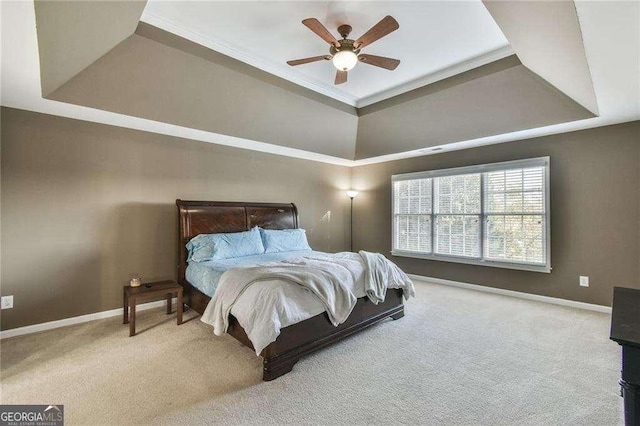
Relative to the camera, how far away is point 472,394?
2131mm

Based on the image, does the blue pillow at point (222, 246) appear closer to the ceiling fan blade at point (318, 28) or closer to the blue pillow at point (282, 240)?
the blue pillow at point (282, 240)

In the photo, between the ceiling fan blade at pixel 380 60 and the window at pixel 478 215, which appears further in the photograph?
the window at pixel 478 215

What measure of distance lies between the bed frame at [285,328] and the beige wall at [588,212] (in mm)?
2423

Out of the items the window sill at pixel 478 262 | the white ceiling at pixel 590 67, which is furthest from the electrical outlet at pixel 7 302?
the window sill at pixel 478 262

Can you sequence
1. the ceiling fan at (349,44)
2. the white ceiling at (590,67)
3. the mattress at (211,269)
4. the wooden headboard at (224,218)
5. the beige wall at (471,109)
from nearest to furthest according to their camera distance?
1. the white ceiling at (590,67)
2. the ceiling fan at (349,44)
3. the mattress at (211,269)
4. the beige wall at (471,109)
5. the wooden headboard at (224,218)

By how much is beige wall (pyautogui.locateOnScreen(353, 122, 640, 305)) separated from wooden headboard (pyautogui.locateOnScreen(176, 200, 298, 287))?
3.43 meters

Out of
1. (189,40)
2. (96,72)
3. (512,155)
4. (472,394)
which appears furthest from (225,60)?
(512,155)

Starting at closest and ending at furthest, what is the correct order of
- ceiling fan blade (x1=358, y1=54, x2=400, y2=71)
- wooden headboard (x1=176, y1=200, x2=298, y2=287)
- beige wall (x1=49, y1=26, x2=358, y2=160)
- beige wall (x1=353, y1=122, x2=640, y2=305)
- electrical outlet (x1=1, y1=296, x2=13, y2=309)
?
ceiling fan blade (x1=358, y1=54, x2=400, y2=71)
beige wall (x1=49, y1=26, x2=358, y2=160)
electrical outlet (x1=1, y1=296, x2=13, y2=309)
beige wall (x1=353, y1=122, x2=640, y2=305)
wooden headboard (x1=176, y1=200, x2=298, y2=287)

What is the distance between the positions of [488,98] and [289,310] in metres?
3.45

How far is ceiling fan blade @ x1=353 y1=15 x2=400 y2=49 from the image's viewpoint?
221 cm

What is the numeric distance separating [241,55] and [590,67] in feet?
10.7

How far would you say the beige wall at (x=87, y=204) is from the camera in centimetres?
312

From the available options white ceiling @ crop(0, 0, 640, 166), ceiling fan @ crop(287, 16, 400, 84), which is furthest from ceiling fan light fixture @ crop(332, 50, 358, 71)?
white ceiling @ crop(0, 0, 640, 166)

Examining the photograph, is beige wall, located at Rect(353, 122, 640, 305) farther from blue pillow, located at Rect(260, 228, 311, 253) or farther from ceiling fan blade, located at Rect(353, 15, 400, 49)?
ceiling fan blade, located at Rect(353, 15, 400, 49)
